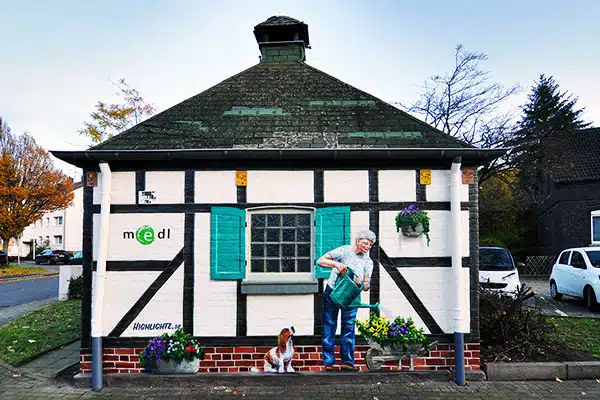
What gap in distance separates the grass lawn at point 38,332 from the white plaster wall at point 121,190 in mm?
3254

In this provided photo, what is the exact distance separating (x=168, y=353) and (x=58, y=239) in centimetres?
4886

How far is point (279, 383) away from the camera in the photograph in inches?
244

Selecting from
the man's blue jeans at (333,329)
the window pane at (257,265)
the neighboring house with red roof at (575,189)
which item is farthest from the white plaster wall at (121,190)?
the neighboring house with red roof at (575,189)

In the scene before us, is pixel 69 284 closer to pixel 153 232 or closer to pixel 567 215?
pixel 153 232

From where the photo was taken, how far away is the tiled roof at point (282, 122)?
22.2ft

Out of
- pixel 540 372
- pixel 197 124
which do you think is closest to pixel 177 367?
pixel 197 124

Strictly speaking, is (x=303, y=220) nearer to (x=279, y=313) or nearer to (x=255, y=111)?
(x=279, y=313)

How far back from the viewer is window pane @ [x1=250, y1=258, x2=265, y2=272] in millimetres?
6500

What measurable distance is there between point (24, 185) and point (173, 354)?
25561 millimetres

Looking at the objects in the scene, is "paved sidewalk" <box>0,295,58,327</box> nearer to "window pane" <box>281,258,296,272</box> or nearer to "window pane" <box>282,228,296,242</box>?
"window pane" <box>281,258,296,272</box>

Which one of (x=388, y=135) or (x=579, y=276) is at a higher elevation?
(x=388, y=135)

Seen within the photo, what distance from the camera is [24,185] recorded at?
26938mm

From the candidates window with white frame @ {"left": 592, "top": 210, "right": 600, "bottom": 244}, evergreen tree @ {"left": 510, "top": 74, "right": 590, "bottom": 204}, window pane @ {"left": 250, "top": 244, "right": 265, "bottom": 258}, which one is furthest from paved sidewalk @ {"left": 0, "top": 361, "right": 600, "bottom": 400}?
window with white frame @ {"left": 592, "top": 210, "right": 600, "bottom": 244}

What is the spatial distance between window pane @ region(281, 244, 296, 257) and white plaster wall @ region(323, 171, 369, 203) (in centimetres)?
85
